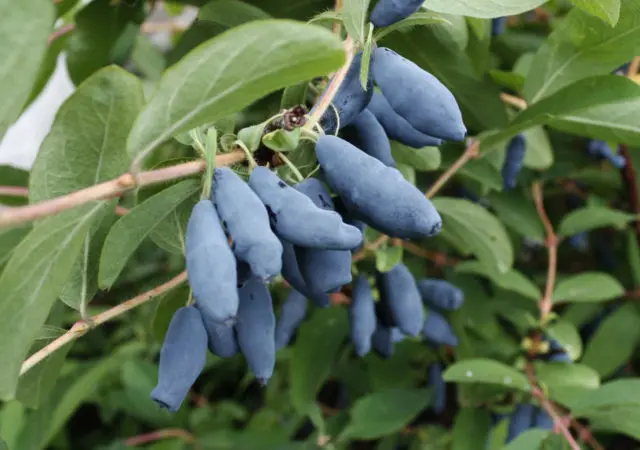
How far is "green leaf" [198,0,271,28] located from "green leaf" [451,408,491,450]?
693mm

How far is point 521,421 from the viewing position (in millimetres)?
1022

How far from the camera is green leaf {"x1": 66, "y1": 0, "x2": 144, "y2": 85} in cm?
103

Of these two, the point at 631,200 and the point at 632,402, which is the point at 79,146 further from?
the point at 631,200

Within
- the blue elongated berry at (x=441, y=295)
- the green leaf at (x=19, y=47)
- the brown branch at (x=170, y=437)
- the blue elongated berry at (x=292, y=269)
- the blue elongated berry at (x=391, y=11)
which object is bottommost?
the brown branch at (x=170, y=437)

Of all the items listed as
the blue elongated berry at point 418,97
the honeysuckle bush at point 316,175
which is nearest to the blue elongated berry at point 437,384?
the honeysuckle bush at point 316,175

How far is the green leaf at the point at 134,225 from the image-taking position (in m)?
0.55

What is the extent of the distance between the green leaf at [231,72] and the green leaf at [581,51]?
1.39ft

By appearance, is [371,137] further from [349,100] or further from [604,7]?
[604,7]

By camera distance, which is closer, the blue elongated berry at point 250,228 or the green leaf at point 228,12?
the blue elongated berry at point 250,228

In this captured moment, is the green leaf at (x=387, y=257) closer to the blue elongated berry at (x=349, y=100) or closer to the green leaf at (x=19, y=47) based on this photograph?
the blue elongated berry at (x=349, y=100)

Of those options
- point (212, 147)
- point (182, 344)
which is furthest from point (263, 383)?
point (212, 147)

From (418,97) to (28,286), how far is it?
307 millimetres

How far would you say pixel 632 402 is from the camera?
875 millimetres

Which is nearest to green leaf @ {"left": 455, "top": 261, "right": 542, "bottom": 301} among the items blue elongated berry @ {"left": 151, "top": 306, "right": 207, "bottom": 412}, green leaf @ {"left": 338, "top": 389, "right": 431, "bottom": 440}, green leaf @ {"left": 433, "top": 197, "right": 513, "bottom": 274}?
green leaf @ {"left": 433, "top": 197, "right": 513, "bottom": 274}
